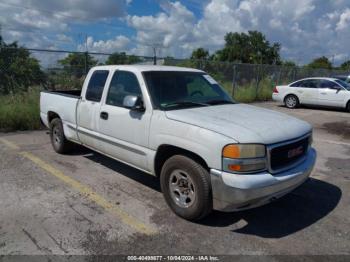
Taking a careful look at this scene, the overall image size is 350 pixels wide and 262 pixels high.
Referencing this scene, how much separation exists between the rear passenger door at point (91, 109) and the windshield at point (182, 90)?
1037 mm

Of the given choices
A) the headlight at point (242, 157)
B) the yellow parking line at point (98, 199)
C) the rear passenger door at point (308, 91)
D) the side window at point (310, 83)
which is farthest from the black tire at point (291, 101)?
the headlight at point (242, 157)

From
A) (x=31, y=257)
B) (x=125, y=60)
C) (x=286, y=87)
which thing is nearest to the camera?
(x=31, y=257)

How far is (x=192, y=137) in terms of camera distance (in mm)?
3539

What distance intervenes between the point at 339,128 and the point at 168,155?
863 centimetres

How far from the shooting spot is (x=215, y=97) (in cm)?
486

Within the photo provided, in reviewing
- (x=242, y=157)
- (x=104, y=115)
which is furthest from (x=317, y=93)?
(x=242, y=157)

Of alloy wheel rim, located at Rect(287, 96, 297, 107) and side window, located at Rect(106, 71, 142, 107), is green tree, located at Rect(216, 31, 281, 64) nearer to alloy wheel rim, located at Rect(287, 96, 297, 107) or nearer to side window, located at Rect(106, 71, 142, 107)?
alloy wheel rim, located at Rect(287, 96, 297, 107)

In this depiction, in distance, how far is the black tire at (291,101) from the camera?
15719mm

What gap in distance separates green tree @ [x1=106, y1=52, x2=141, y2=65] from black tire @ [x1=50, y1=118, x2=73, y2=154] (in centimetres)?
573

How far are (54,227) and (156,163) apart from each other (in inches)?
55.0

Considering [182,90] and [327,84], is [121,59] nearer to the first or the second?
[182,90]

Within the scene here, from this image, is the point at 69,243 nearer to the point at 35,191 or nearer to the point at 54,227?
the point at 54,227

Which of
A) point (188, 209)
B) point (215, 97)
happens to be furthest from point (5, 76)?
point (188, 209)

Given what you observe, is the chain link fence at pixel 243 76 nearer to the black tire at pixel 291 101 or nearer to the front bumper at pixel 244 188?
the black tire at pixel 291 101
